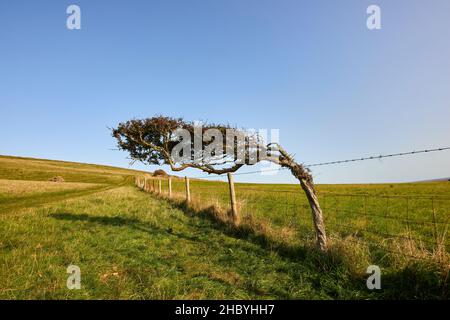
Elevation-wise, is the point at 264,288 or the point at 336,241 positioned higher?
the point at 336,241

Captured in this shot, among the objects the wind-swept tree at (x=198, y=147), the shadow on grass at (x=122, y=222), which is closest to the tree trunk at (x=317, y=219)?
the wind-swept tree at (x=198, y=147)

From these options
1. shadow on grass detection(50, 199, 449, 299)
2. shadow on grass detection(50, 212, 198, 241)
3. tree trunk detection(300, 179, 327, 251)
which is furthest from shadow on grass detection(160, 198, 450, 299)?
shadow on grass detection(50, 212, 198, 241)

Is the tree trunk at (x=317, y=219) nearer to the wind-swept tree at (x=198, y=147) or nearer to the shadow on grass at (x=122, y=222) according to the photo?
the wind-swept tree at (x=198, y=147)

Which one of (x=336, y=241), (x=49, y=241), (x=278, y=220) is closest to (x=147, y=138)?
(x=49, y=241)

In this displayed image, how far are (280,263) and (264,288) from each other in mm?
1449

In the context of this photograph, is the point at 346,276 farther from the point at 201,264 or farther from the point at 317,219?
the point at 201,264

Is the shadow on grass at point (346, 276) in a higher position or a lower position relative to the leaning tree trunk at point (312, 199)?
lower

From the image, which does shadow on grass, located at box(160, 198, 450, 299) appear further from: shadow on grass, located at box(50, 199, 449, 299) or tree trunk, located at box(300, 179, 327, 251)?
tree trunk, located at box(300, 179, 327, 251)

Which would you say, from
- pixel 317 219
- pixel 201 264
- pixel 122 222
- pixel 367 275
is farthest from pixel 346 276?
pixel 122 222

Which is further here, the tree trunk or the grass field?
the tree trunk

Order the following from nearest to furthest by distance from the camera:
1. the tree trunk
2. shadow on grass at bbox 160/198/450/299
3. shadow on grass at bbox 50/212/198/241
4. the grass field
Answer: shadow on grass at bbox 160/198/450/299
the grass field
the tree trunk
shadow on grass at bbox 50/212/198/241
